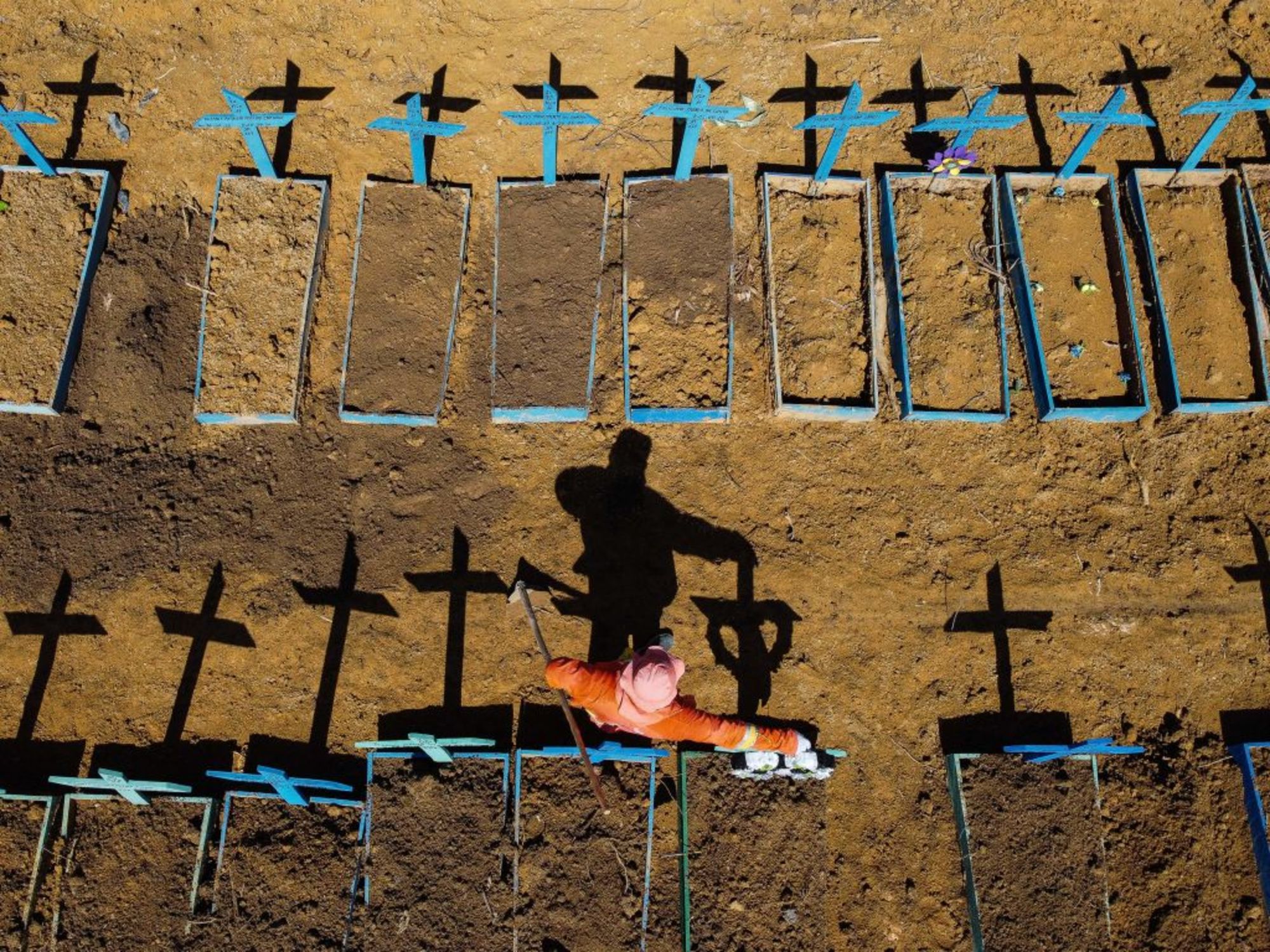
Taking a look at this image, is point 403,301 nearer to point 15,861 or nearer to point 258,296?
point 258,296

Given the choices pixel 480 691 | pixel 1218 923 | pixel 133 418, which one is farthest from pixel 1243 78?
pixel 133 418

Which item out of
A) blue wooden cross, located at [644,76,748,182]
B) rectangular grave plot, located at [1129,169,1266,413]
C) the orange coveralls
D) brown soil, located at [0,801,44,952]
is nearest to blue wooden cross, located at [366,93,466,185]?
blue wooden cross, located at [644,76,748,182]

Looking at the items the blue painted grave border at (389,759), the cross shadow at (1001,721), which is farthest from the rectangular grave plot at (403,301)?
the cross shadow at (1001,721)

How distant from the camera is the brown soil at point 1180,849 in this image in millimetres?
5762

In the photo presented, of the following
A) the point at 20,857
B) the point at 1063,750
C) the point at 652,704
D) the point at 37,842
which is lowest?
the point at 20,857

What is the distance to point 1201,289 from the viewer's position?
22.1 feet

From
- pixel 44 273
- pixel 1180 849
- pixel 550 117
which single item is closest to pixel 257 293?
pixel 44 273

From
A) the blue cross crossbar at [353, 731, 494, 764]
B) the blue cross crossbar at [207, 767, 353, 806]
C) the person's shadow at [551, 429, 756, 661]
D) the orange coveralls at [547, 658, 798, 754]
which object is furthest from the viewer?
the person's shadow at [551, 429, 756, 661]

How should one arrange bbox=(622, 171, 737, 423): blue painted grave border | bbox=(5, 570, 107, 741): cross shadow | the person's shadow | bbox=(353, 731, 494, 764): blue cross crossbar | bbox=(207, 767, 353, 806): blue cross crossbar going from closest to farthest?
bbox=(207, 767, 353, 806): blue cross crossbar → bbox=(353, 731, 494, 764): blue cross crossbar → bbox=(5, 570, 107, 741): cross shadow → the person's shadow → bbox=(622, 171, 737, 423): blue painted grave border

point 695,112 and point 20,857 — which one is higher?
point 695,112

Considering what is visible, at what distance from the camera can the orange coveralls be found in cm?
488

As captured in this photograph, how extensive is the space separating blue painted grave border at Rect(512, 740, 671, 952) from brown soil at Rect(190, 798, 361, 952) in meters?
1.20

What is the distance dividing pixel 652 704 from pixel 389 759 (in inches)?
92.3

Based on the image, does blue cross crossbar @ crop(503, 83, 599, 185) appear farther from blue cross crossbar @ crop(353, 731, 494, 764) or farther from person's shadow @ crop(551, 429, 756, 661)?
blue cross crossbar @ crop(353, 731, 494, 764)
